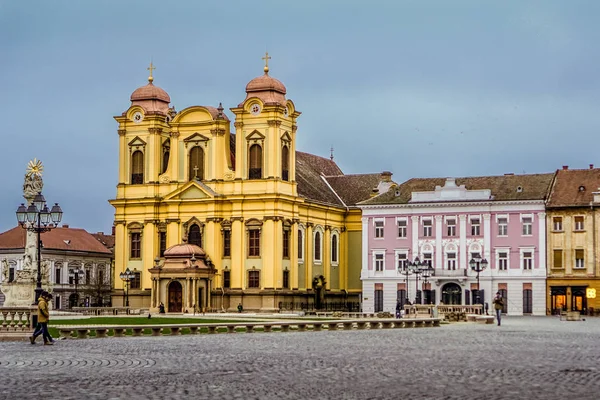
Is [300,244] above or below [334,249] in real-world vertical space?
above

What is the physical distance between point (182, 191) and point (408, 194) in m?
17.1

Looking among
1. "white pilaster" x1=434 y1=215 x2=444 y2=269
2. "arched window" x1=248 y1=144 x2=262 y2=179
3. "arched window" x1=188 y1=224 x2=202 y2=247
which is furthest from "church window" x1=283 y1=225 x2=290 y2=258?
"white pilaster" x1=434 y1=215 x2=444 y2=269

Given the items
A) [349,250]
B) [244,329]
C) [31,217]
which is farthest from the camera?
[349,250]

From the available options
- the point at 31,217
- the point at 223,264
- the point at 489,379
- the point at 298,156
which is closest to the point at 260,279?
the point at 223,264

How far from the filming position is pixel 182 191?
86500 millimetres

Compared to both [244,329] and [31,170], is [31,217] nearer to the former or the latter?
[244,329]

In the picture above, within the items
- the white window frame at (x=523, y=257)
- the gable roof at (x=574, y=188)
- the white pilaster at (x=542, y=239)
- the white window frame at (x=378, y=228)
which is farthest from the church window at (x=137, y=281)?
the gable roof at (x=574, y=188)

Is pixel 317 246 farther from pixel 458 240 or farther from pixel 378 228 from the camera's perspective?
pixel 458 240

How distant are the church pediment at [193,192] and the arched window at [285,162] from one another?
5.32m

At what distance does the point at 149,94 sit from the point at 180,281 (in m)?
15.6

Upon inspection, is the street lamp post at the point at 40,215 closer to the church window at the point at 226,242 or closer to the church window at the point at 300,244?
the church window at the point at 226,242

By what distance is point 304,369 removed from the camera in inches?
898

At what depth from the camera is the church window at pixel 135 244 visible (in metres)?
88.8

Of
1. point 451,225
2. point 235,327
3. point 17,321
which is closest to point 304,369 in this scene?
point 17,321
